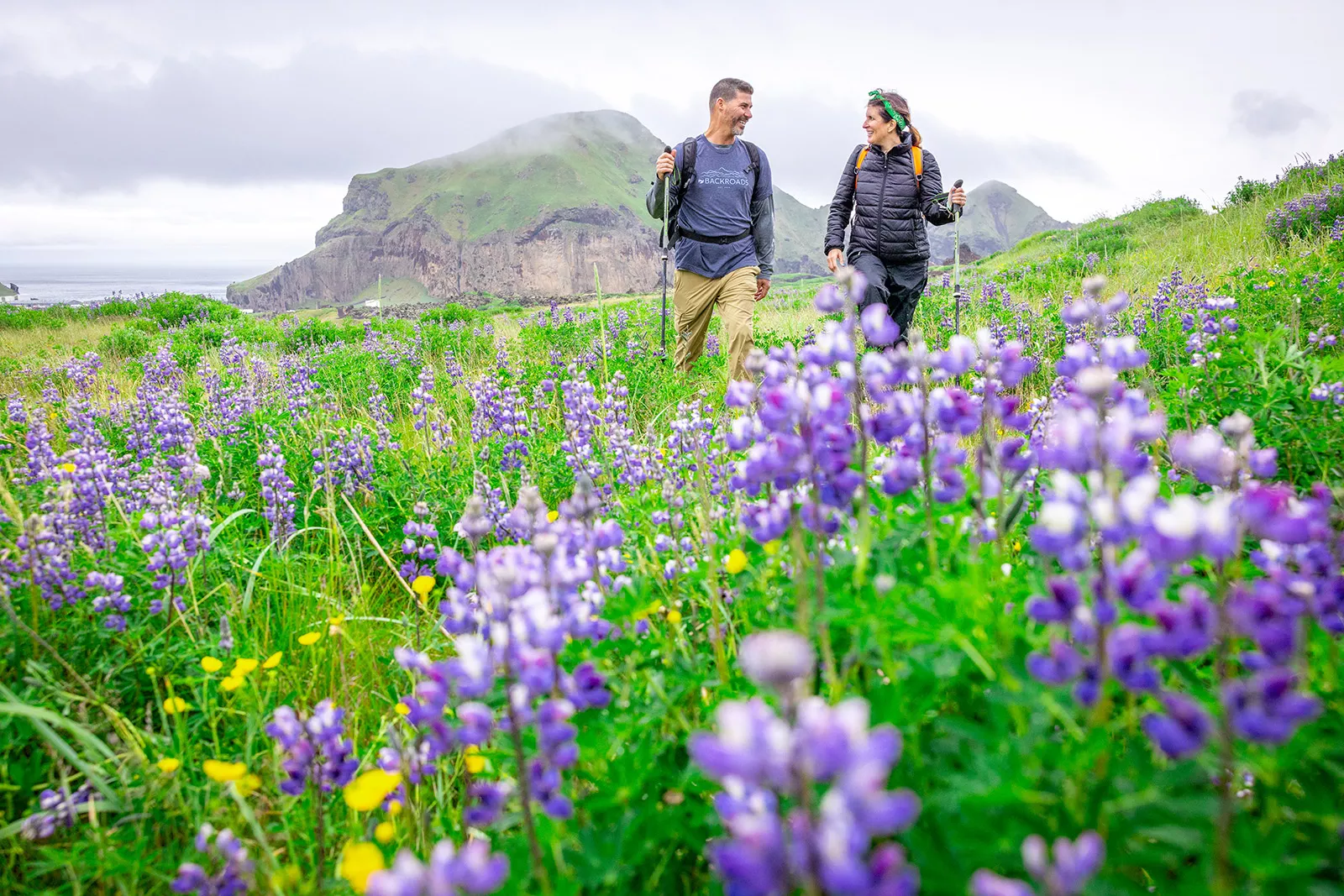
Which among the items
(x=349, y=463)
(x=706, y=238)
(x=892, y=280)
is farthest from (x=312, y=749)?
(x=892, y=280)

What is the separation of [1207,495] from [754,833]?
7.69 feet

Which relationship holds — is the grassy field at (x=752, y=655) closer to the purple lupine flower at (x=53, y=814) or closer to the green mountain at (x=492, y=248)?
the purple lupine flower at (x=53, y=814)

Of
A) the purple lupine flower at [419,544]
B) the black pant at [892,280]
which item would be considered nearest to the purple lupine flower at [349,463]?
the purple lupine flower at [419,544]

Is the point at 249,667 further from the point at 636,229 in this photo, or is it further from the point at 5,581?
the point at 636,229

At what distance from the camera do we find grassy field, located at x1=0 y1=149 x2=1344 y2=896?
938 millimetres

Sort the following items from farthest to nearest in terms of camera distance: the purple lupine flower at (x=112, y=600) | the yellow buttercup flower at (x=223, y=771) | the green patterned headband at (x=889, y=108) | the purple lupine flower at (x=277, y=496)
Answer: the green patterned headband at (x=889, y=108) < the purple lupine flower at (x=277, y=496) < the purple lupine flower at (x=112, y=600) < the yellow buttercup flower at (x=223, y=771)

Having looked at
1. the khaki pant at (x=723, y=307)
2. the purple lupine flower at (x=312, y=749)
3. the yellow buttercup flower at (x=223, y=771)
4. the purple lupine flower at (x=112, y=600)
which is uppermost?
the khaki pant at (x=723, y=307)

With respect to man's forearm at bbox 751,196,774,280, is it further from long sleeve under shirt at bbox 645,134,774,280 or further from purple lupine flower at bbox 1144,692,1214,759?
purple lupine flower at bbox 1144,692,1214,759

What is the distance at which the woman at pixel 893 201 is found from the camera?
19.7ft

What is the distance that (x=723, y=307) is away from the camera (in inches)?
266

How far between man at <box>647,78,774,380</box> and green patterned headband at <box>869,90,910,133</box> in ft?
3.75

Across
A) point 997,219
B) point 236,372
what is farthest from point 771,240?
point 997,219

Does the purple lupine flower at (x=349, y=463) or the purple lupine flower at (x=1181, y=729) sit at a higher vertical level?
the purple lupine flower at (x=1181, y=729)

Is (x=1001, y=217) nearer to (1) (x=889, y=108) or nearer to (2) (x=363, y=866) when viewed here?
(1) (x=889, y=108)
